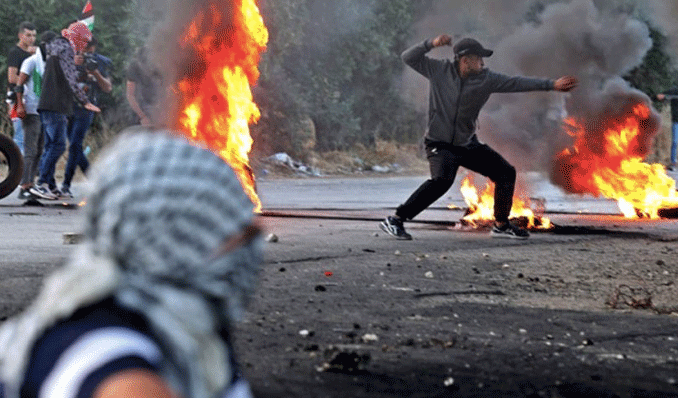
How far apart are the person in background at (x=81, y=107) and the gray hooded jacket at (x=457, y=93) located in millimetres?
5237

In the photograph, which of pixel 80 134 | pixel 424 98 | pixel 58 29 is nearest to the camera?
pixel 80 134

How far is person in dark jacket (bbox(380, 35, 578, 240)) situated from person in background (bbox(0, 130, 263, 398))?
8.42 m

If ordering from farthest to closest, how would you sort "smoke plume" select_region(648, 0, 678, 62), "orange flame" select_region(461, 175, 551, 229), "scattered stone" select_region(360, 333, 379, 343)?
1. "smoke plume" select_region(648, 0, 678, 62)
2. "orange flame" select_region(461, 175, 551, 229)
3. "scattered stone" select_region(360, 333, 379, 343)

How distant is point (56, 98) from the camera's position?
46.1ft

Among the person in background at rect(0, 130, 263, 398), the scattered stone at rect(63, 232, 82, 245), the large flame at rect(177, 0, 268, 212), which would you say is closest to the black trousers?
the large flame at rect(177, 0, 268, 212)

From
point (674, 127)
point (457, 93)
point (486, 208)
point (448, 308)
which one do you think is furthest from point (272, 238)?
point (674, 127)

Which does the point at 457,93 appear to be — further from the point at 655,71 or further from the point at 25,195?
the point at 655,71

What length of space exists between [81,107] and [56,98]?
49 cm

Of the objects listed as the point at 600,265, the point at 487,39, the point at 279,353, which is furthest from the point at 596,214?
the point at 279,353

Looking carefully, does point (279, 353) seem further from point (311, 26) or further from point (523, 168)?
point (311, 26)

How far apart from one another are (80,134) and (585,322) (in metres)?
9.49

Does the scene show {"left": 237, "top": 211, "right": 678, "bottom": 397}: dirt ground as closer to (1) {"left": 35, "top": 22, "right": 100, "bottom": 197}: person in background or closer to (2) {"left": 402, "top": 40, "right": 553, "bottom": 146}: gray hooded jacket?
(2) {"left": 402, "top": 40, "right": 553, "bottom": 146}: gray hooded jacket

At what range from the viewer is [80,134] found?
14.5 meters

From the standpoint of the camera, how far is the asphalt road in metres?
4.67
